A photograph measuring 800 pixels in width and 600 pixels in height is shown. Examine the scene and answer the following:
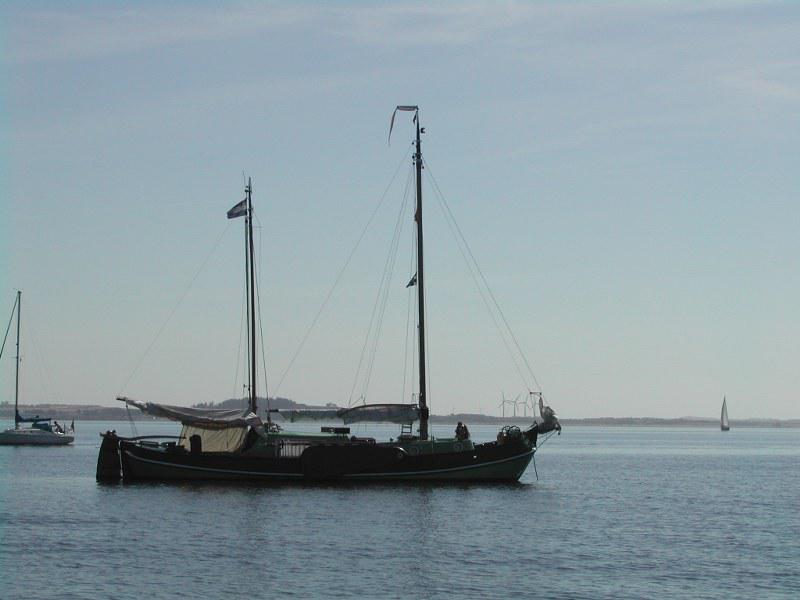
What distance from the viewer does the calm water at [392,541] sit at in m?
40.8

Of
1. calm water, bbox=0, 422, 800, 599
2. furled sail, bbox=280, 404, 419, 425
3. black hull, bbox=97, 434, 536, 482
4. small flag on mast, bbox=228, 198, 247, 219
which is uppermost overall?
small flag on mast, bbox=228, 198, 247, 219

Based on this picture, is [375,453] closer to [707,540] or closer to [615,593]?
[707,540]

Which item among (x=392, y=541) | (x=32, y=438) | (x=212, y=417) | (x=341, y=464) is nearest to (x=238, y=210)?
(x=212, y=417)

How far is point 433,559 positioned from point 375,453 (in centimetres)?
2765

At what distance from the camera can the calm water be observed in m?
40.8

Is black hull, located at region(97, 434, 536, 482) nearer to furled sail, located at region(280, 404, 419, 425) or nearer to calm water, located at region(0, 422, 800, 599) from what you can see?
calm water, located at region(0, 422, 800, 599)

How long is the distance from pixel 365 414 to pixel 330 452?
414 cm

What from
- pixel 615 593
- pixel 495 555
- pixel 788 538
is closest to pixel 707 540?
pixel 788 538

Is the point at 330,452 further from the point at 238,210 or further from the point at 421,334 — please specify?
the point at 238,210

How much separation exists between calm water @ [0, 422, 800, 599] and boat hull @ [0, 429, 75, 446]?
68917mm

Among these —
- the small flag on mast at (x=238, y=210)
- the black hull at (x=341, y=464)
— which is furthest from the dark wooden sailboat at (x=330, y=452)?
the small flag on mast at (x=238, y=210)

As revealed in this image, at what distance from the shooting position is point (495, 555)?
157 ft

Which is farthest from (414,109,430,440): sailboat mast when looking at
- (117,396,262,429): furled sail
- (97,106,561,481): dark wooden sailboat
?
(117,396,262,429): furled sail

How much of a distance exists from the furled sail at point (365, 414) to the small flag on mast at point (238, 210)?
1352 cm
